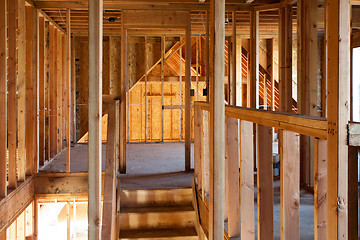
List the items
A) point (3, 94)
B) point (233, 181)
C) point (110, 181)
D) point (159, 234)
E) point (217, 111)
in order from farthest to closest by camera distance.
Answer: point (3, 94) < point (159, 234) < point (110, 181) < point (233, 181) < point (217, 111)

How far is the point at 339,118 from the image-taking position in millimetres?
1457

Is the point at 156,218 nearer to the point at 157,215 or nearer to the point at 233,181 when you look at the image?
the point at 157,215

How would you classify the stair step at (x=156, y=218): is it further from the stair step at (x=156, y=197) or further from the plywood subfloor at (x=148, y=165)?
the plywood subfloor at (x=148, y=165)

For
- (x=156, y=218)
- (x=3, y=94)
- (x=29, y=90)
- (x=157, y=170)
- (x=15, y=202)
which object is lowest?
(x=156, y=218)

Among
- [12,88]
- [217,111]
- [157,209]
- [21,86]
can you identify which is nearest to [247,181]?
[217,111]

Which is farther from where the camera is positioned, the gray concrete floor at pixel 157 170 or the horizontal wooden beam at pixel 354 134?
the gray concrete floor at pixel 157 170

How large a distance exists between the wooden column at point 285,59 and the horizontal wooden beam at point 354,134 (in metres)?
4.14

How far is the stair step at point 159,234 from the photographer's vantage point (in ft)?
13.7

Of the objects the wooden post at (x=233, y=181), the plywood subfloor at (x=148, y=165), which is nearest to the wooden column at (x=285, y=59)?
the plywood subfloor at (x=148, y=165)

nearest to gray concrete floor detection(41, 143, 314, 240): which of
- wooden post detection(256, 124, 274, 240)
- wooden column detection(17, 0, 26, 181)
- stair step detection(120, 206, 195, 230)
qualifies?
stair step detection(120, 206, 195, 230)

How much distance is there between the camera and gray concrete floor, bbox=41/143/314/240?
379cm

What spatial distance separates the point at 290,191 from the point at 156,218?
2.72m

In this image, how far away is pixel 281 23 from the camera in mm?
5582

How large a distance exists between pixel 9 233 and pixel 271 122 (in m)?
4.51
